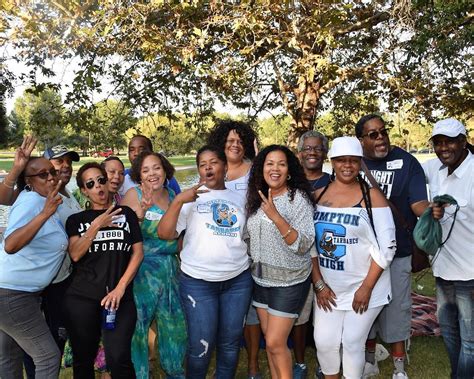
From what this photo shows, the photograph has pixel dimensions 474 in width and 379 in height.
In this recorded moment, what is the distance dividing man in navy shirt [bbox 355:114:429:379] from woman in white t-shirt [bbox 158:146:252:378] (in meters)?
1.36

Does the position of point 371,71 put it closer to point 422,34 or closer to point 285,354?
point 422,34

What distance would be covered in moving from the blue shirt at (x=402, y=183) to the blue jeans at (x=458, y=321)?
1.67 ft

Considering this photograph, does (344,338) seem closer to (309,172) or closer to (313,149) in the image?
(309,172)

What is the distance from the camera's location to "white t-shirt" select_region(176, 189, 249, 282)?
338cm

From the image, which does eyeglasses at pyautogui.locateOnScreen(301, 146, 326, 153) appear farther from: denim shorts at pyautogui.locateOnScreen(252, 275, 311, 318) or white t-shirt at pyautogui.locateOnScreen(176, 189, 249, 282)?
denim shorts at pyautogui.locateOnScreen(252, 275, 311, 318)

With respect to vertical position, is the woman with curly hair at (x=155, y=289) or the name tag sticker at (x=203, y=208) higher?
the name tag sticker at (x=203, y=208)

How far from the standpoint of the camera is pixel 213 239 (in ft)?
11.1

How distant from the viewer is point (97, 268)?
10.8 ft

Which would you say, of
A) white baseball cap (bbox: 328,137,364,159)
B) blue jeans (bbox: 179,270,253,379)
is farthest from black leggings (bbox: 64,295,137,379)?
white baseball cap (bbox: 328,137,364,159)

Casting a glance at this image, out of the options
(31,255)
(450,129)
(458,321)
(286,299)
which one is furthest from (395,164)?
(31,255)

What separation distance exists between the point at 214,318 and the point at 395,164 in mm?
2061

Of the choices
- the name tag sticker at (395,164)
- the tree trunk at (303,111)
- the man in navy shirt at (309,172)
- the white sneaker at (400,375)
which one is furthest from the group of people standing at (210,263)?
the tree trunk at (303,111)

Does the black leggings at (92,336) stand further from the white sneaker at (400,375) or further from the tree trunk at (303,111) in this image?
the tree trunk at (303,111)

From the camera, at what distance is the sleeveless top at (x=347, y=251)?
3.14m
